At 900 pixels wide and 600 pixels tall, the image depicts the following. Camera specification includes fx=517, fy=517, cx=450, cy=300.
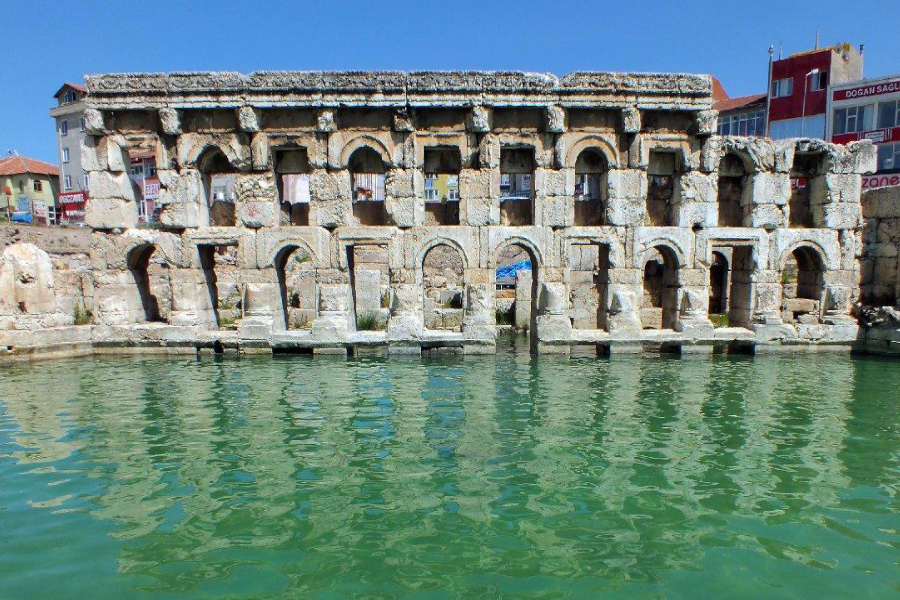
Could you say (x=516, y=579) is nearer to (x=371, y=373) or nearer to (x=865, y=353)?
(x=371, y=373)

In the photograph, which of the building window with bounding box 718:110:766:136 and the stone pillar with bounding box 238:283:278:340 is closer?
the stone pillar with bounding box 238:283:278:340

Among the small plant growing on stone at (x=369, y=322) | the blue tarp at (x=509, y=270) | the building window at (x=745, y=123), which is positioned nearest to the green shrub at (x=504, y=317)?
the blue tarp at (x=509, y=270)

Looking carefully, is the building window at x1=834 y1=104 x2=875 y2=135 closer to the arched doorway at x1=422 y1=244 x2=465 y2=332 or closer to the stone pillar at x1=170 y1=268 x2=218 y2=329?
the arched doorway at x1=422 y1=244 x2=465 y2=332

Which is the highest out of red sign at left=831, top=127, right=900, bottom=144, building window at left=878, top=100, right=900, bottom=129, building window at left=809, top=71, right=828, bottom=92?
building window at left=809, top=71, right=828, bottom=92

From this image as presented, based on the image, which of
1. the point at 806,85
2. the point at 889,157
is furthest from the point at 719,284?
the point at 806,85

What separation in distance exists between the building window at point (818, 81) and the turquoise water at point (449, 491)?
76.6ft

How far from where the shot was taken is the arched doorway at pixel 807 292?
41.5ft

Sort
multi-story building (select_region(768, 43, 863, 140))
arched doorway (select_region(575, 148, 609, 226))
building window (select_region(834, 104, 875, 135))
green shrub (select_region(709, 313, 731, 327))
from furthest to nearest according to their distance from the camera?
multi-story building (select_region(768, 43, 863, 140)), building window (select_region(834, 104, 875, 135)), green shrub (select_region(709, 313, 731, 327)), arched doorway (select_region(575, 148, 609, 226))

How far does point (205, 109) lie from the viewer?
11930 mm

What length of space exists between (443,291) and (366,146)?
21.2ft

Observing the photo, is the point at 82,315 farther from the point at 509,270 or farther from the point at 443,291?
the point at 509,270

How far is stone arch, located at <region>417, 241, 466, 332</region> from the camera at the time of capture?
51.8 feet

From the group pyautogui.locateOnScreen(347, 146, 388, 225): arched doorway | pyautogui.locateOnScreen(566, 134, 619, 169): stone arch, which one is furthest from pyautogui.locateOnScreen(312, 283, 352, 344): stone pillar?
pyautogui.locateOnScreen(566, 134, 619, 169): stone arch

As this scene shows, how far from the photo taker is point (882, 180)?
75.3 feet
